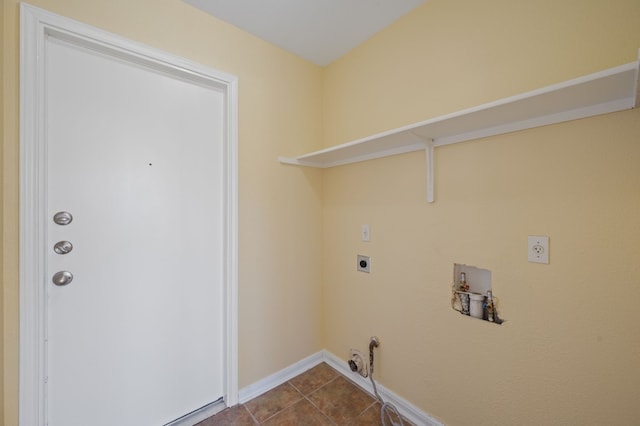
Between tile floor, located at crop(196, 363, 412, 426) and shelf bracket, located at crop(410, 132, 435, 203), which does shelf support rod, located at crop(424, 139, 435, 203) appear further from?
tile floor, located at crop(196, 363, 412, 426)

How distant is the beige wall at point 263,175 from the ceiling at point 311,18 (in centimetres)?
8

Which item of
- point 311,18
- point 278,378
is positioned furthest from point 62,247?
point 311,18

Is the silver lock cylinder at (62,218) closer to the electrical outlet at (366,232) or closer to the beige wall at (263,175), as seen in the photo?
the beige wall at (263,175)

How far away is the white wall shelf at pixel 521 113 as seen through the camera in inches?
30.5

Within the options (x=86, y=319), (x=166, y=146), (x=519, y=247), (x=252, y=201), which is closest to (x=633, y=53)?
(x=519, y=247)

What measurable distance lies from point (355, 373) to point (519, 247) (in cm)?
141

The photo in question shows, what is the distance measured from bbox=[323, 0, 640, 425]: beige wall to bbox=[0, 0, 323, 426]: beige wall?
47 cm

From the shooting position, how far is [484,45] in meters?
1.20

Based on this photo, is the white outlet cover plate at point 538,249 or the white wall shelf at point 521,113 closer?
the white wall shelf at point 521,113

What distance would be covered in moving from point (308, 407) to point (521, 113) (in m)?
1.99

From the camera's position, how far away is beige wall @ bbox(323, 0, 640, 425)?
0.90 metres

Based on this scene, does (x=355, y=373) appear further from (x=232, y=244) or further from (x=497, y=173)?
(x=497, y=173)

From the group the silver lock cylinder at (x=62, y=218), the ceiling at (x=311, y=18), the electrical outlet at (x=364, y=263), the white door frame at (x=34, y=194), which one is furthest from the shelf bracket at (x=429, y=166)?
the silver lock cylinder at (x=62, y=218)

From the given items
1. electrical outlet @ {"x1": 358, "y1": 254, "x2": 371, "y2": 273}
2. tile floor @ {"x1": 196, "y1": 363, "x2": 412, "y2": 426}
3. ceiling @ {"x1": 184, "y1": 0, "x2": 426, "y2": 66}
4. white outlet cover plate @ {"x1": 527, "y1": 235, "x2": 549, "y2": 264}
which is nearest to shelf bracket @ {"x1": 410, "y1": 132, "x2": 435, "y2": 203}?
white outlet cover plate @ {"x1": 527, "y1": 235, "x2": 549, "y2": 264}
